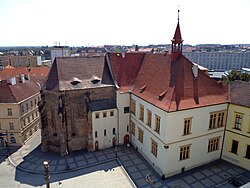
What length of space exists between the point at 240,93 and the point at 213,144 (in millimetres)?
8499

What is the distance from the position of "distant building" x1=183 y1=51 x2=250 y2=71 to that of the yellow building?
135 meters

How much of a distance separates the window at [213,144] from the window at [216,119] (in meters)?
2.19

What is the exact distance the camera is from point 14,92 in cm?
4066

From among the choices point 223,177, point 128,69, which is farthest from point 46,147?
point 223,177

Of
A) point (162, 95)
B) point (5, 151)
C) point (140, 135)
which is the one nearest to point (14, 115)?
point (5, 151)

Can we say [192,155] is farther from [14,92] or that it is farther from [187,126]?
[14,92]

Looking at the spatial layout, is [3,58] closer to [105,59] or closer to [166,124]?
[105,59]

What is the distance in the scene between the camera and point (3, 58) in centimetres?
14288

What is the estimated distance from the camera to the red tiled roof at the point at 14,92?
129 ft

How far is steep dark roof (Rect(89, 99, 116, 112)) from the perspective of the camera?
36944 mm

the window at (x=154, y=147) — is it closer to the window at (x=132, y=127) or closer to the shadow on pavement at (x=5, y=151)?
the window at (x=132, y=127)

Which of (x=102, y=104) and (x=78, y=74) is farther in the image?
(x=78, y=74)

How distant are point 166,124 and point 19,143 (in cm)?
2781
